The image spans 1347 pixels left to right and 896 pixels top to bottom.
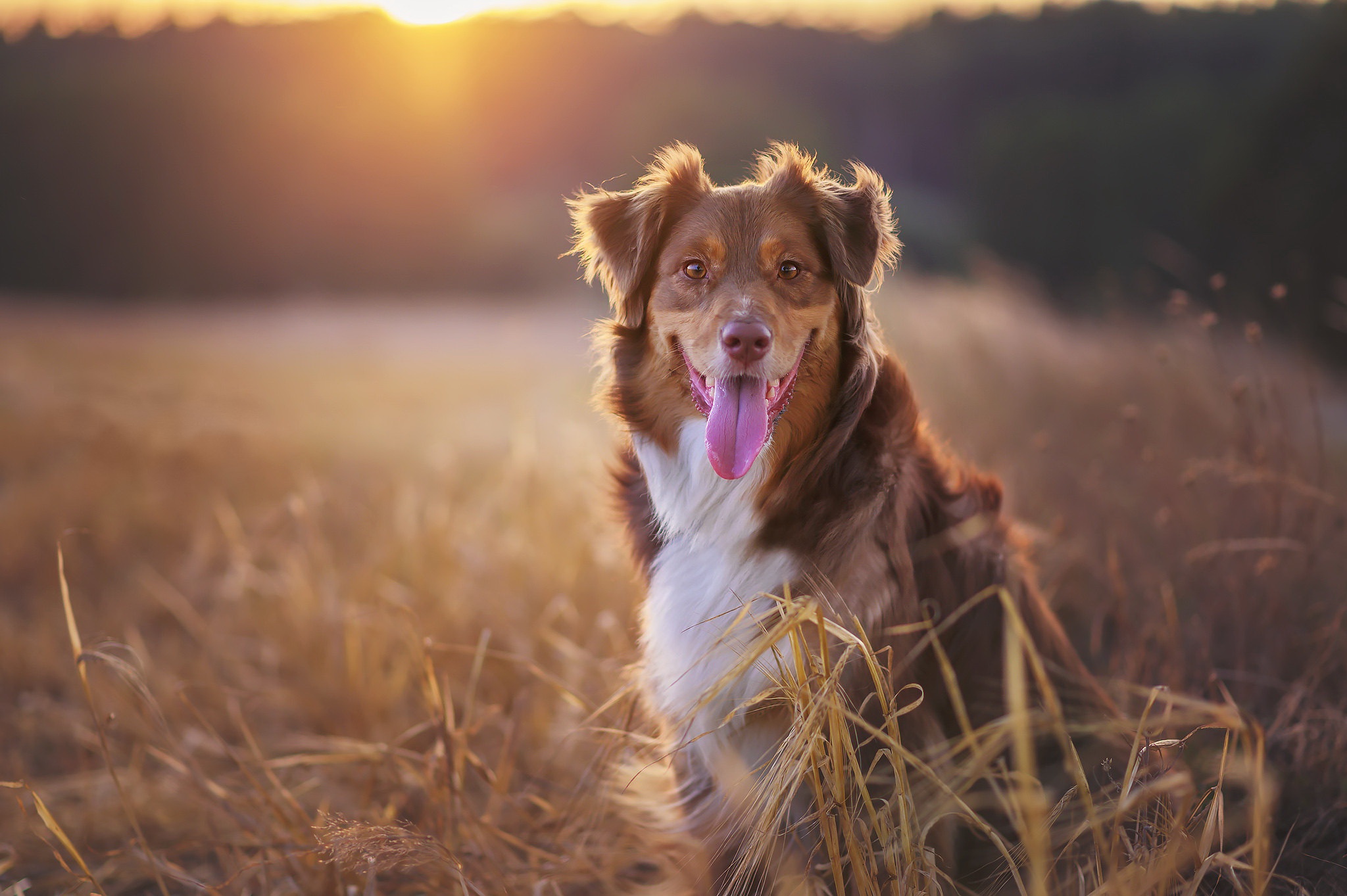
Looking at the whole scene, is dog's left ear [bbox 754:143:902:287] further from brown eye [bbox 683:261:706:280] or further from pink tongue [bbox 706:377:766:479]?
pink tongue [bbox 706:377:766:479]

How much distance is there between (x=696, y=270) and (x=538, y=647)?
2297mm

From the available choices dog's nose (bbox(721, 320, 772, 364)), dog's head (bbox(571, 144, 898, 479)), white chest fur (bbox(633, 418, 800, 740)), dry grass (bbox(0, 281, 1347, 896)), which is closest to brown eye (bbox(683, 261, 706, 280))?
dog's head (bbox(571, 144, 898, 479))

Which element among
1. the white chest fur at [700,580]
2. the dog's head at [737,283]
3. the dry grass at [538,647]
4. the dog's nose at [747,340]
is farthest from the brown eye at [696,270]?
the dry grass at [538,647]

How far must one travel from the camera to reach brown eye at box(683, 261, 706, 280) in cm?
242

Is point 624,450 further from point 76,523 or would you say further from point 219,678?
point 76,523

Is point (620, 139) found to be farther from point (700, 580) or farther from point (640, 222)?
point (700, 580)

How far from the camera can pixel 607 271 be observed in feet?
8.54

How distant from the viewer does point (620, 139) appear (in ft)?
54.2

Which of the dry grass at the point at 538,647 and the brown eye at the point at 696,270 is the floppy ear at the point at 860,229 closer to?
the brown eye at the point at 696,270

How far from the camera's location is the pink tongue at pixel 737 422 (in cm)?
220

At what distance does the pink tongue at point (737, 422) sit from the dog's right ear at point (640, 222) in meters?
0.49

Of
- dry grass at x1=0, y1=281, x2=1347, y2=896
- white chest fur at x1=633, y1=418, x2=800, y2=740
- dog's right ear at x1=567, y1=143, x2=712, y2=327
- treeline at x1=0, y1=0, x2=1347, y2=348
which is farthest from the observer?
treeline at x1=0, y1=0, x2=1347, y2=348

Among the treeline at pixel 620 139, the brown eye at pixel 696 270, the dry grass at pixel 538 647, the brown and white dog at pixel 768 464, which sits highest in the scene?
the treeline at pixel 620 139

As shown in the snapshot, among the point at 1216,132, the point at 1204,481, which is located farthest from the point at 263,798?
the point at 1216,132
